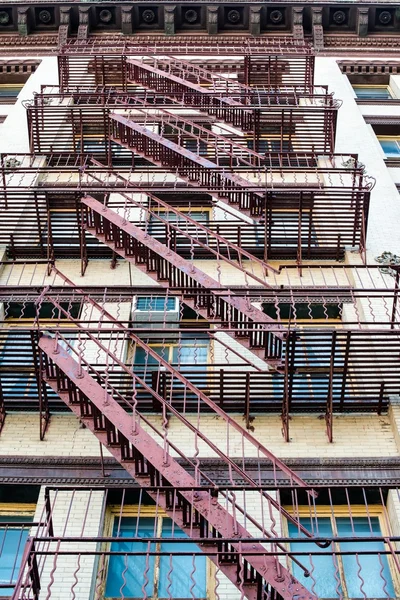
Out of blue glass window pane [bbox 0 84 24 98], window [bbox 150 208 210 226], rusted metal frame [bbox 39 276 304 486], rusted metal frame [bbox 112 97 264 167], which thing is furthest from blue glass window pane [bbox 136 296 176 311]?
blue glass window pane [bbox 0 84 24 98]

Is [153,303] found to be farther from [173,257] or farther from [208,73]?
[208,73]

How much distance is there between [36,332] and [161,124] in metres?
9.57

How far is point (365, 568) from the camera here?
1078 cm

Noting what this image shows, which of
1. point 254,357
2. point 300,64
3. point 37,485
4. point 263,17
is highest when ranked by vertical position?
point 263,17

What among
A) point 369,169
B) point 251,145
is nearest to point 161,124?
point 251,145

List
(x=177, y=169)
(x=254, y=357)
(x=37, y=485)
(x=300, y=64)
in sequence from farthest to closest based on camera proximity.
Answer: (x=300, y=64)
(x=177, y=169)
(x=254, y=357)
(x=37, y=485)

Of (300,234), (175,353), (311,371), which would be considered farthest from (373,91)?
(311,371)

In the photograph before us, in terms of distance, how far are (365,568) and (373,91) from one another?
62.7 ft

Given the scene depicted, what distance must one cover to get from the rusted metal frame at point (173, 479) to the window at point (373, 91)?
17638 mm

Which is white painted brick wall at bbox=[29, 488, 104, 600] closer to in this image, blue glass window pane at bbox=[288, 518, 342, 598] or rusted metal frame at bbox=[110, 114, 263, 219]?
blue glass window pane at bbox=[288, 518, 342, 598]

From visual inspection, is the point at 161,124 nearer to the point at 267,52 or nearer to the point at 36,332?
the point at 267,52

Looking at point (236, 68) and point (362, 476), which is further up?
point (236, 68)

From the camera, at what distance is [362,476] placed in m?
11.8

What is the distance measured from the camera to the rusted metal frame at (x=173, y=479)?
29.2 ft
